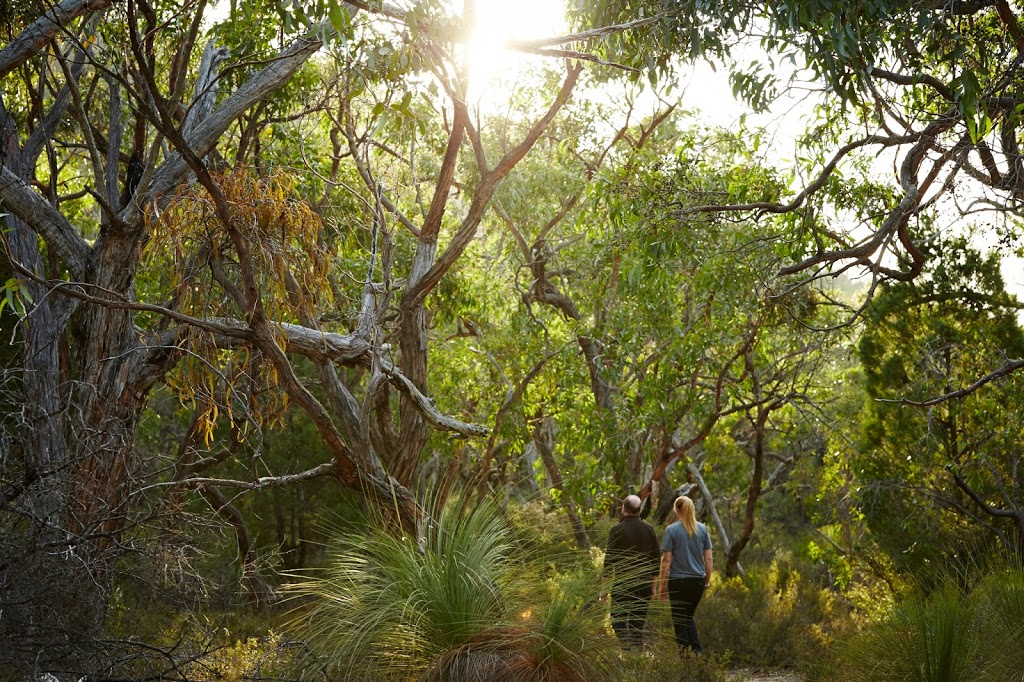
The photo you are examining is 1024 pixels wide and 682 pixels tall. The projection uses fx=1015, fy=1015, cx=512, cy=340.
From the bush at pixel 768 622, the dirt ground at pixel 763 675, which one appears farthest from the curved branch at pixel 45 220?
the bush at pixel 768 622

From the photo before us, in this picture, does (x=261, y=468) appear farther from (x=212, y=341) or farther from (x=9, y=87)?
(x=212, y=341)

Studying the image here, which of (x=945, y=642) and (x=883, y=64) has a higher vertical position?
(x=883, y=64)

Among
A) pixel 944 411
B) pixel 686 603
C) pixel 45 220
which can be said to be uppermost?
pixel 45 220

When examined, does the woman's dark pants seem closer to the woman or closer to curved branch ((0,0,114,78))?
the woman

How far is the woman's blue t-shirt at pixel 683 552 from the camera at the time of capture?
849 centimetres

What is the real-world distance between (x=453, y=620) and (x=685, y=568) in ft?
12.6

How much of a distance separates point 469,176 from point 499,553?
983cm

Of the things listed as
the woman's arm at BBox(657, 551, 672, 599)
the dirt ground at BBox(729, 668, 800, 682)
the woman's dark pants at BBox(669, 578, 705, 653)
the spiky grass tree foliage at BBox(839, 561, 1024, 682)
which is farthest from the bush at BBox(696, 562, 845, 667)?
the spiky grass tree foliage at BBox(839, 561, 1024, 682)

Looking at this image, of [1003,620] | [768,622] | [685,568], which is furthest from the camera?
[768,622]

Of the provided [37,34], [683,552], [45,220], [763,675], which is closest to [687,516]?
[683,552]

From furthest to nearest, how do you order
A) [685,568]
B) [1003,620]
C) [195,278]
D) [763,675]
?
1. [763,675]
2. [195,278]
3. [685,568]
4. [1003,620]

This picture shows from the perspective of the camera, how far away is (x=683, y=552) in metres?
8.52

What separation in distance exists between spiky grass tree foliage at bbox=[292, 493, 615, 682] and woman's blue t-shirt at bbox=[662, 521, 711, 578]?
3.03 metres

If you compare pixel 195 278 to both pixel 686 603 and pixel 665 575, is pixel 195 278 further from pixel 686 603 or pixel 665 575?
pixel 686 603
